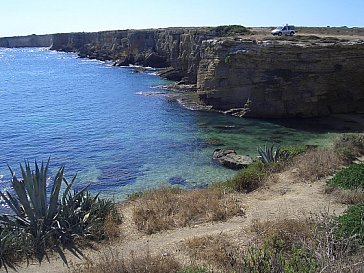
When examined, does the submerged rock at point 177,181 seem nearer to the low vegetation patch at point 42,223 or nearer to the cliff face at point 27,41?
the low vegetation patch at point 42,223

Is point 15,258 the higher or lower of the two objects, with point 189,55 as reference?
lower

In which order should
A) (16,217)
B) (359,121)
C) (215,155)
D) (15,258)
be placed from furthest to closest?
(359,121)
(215,155)
(16,217)
(15,258)

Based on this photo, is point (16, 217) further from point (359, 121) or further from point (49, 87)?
point (49, 87)

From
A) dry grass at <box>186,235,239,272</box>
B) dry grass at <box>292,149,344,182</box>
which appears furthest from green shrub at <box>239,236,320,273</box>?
dry grass at <box>292,149,344,182</box>

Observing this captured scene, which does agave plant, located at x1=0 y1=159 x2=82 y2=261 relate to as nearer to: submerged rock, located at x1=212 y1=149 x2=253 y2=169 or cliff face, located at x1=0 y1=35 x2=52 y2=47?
submerged rock, located at x1=212 y1=149 x2=253 y2=169

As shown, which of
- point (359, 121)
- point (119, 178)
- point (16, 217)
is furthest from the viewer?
point (359, 121)

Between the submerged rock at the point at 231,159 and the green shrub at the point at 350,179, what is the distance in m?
8.49

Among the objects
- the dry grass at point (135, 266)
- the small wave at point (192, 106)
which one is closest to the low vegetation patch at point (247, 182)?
the dry grass at point (135, 266)

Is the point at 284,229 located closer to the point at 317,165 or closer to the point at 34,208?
the point at 34,208

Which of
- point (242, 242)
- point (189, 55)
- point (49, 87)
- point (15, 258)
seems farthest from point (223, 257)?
point (49, 87)

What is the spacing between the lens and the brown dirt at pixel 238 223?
30.8 feet

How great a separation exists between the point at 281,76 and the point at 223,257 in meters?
27.2

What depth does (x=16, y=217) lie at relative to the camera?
1062cm

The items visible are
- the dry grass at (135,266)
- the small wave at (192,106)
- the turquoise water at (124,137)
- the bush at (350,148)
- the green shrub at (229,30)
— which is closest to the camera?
the dry grass at (135,266)
